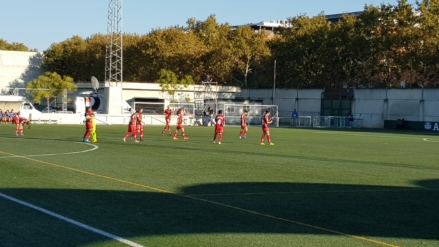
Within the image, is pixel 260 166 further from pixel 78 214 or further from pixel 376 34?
pixel 376 34

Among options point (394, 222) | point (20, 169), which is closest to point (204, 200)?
point (394, 222)

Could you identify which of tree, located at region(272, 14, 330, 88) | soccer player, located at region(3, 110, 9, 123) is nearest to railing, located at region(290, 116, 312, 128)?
tree, located at region(272, 14, 330, 88)

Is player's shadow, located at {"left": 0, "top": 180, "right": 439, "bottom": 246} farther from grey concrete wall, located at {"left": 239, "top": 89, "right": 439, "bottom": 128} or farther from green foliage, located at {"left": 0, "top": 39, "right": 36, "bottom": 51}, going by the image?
green foliage, located at {"left": 0, "top": 39, "right": 36, "bottom": 51}

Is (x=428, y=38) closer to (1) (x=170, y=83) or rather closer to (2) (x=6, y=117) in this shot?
(1) (x=170, y=83)

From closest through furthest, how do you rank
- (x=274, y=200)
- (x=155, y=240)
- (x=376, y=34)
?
(x=155, y=240), (x=274, y=200), (x=376, y=34)

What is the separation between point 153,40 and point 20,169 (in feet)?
254

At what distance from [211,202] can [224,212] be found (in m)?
1.16

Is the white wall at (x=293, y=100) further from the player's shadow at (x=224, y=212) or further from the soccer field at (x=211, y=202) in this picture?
the player's shadow at (x=224, y=212)

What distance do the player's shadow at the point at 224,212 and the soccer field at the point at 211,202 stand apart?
0.02 m

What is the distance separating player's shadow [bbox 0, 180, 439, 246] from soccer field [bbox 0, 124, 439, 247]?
0.06ft

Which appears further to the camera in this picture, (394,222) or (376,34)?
(376,34)

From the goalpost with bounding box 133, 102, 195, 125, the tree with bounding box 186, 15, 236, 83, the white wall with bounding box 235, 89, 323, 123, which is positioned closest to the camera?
the goalpost with bounding box 133, 102, 195, 125

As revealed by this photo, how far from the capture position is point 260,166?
21344 millimetres

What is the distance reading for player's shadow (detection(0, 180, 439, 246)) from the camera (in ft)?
33.7
